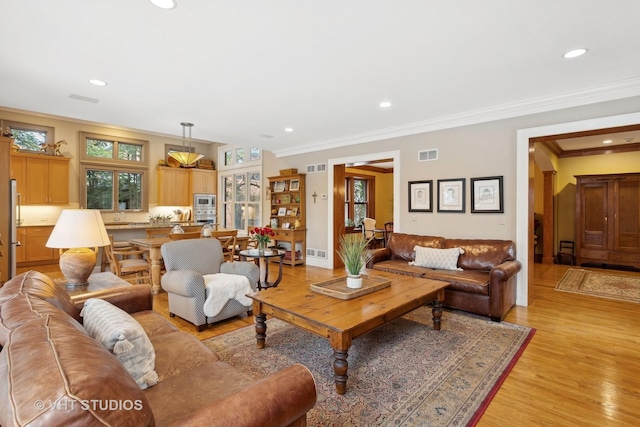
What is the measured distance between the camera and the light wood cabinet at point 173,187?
8.76 metres

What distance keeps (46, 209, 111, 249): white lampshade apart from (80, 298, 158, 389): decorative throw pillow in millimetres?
1145

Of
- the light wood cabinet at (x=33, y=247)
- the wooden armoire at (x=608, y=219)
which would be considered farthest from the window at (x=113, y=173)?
the wooden armoire at (x=608, y=219)

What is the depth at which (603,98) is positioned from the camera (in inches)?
145

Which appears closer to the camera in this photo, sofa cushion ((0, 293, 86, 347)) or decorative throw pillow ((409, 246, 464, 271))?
sofa cushion ((0, 293, 86, 347))

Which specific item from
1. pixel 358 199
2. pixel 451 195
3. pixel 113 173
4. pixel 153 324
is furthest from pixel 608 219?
pixel 113 173

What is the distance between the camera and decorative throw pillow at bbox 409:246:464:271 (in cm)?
425

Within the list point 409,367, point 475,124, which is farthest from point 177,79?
point 475,124

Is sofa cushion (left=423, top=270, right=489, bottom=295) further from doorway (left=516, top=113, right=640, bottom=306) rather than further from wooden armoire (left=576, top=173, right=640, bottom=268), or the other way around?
wooden armoire (left=576, top=173, right=640, bottom=268)

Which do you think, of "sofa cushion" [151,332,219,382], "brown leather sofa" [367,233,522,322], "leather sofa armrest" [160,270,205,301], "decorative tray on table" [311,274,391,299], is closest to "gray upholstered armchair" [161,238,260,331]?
"leather sofa armrest" [160,270,205,301]

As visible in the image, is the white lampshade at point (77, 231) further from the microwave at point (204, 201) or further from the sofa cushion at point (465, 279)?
the microwave at point (204, 201)

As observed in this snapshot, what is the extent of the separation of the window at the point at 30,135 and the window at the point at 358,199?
7.34 metres

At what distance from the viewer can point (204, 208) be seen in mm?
9609

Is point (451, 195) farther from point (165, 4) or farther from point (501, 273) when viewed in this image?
point (165, 4)

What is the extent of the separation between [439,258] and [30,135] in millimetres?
8798
